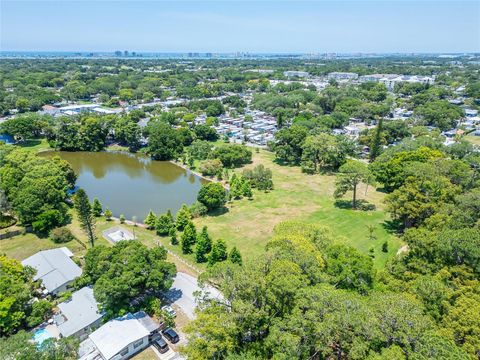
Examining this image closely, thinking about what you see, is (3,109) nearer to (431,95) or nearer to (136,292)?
(136,292)

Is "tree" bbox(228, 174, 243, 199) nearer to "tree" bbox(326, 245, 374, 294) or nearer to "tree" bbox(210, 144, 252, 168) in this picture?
"tree" bbox(210, 144, 252, 168)

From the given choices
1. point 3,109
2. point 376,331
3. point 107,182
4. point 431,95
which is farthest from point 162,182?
point 431,95

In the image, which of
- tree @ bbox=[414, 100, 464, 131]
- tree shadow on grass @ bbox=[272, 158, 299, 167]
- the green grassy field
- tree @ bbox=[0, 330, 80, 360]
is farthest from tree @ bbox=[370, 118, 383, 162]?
tree @ bbox=[0, 330, 80, 360]

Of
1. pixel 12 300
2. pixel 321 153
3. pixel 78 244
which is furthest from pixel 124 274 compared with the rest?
pixel 321 153

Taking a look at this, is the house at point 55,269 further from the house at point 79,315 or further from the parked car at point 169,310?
the parked car at point 169,310

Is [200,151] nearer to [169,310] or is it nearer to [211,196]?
[211,196]

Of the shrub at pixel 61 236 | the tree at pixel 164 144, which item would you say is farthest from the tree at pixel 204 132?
the shrub at pixel 61 236
